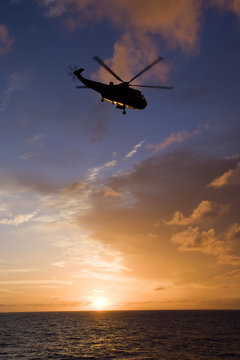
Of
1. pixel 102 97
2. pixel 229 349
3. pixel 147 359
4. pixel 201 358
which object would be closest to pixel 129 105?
pixel 102 97

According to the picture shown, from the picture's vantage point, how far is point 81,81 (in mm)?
36875

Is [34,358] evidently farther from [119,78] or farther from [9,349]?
[119,78]

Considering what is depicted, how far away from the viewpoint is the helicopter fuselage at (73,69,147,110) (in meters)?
35.2

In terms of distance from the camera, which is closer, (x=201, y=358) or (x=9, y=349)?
(x=201, y=358)

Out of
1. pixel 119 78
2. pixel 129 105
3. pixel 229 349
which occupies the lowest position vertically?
pixel 229 349

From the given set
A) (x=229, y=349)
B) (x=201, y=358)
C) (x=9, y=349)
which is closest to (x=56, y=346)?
(x=9, y=349)

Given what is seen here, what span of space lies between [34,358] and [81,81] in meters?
45.8

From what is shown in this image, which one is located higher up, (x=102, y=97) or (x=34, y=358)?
(x=102, y=97)

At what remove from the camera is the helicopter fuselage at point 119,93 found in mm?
35219

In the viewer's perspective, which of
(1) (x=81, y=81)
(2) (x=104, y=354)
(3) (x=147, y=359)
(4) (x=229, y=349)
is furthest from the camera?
(4) (x=229, y=349)

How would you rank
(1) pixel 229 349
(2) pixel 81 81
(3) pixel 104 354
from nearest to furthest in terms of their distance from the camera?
(2) pixel 81 81 < (3) pixel 104 354 < (1) pixel 229 349

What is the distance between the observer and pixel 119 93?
116 feet

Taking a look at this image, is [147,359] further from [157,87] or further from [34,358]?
[157,87]

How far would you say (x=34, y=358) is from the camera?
4997cm
